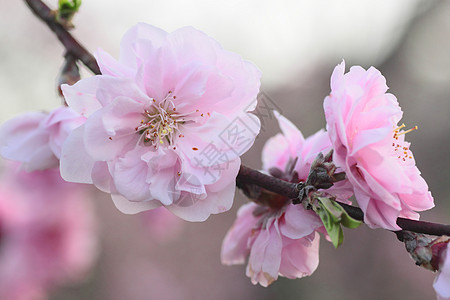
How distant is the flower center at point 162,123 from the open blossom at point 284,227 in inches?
8.3

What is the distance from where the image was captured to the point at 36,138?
0.91 metres

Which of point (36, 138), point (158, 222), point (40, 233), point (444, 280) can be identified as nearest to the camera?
point (444, 280)

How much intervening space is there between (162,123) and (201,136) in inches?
3.0

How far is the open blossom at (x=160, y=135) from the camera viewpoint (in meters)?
0.68

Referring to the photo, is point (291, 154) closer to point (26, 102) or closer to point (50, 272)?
point (50, 272)

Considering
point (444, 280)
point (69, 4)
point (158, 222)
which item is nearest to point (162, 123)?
point (69, 4)

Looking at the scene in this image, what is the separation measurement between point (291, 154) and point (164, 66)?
13.9 inches

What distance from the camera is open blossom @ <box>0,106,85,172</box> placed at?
34.6 inches

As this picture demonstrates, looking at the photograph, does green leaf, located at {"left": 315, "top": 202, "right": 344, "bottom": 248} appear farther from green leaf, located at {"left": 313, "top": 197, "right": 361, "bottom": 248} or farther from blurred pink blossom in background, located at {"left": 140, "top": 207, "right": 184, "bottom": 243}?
blurred pink blossom in background, located at {"left": 140, "top": 207, "right": 184, "bottom": 243}

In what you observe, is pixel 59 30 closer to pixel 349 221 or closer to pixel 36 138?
pixel 36 138

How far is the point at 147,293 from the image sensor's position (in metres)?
5.61

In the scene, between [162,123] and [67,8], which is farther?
[67,8]

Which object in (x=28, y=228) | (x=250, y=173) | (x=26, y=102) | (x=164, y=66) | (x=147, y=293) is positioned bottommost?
(x=147, y=293)

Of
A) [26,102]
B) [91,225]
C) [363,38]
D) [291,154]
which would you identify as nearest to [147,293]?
[26,102]
